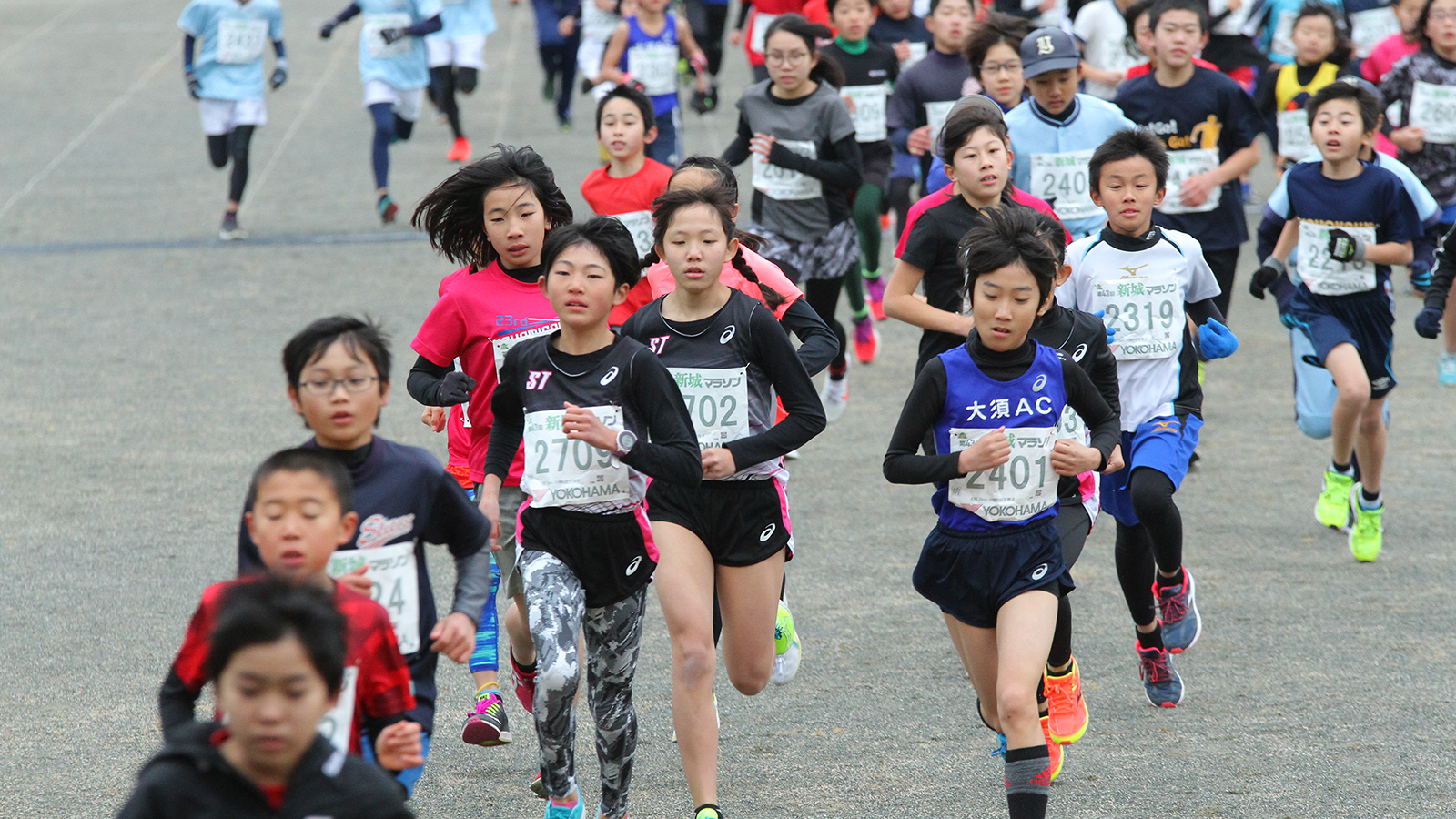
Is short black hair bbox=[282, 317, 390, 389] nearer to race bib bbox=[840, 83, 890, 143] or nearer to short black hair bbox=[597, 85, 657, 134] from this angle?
short black hair bbox=[597, 85, 657, 134]

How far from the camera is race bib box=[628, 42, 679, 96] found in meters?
12.4

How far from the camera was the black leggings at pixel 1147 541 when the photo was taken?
5.40 metres

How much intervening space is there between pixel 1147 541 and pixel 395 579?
9.62 feet

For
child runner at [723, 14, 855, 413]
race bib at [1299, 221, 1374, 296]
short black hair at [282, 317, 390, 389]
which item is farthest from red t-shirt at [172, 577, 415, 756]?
race bib at [1299, 221, 1374, 296]

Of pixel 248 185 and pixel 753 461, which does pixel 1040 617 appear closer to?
pixel 753 461

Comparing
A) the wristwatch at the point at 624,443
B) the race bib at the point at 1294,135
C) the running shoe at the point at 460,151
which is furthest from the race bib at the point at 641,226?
the running shoe at the point at 460,151

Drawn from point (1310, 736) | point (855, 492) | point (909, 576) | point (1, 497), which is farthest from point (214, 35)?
point (1310, 736)

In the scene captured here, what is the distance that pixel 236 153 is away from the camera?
13.1 m

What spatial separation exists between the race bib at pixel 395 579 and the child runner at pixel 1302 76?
7228 millimetres

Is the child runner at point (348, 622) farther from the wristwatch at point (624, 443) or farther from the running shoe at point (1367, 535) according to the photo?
the running shoe at point (1367, 535)

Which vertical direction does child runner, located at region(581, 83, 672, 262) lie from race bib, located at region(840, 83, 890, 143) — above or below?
below

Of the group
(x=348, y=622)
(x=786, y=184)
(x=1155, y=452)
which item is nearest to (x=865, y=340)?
(x=786, y=184)

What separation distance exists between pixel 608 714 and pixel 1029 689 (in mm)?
1105

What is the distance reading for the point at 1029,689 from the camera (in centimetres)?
423
